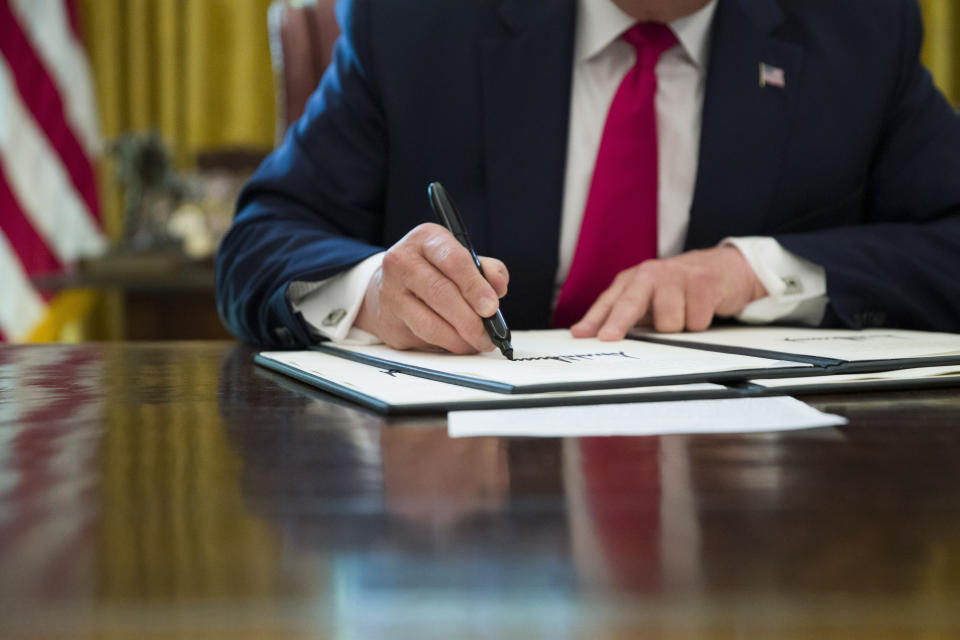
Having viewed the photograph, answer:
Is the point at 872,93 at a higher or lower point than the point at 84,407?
higher

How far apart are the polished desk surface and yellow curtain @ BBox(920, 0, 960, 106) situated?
317cm

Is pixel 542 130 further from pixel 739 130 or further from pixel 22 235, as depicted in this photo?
pixel 22 235

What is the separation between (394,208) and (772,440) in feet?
2.88

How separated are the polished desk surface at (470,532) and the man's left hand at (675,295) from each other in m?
0.38

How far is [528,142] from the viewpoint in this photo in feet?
3.88

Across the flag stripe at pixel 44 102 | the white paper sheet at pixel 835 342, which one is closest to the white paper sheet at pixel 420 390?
the white paper sheet at pixel 835 342

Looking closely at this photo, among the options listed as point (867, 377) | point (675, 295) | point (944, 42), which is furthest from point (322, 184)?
point (944, 42)

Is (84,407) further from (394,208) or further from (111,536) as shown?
(394,208)

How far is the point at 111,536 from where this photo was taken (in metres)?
0.29

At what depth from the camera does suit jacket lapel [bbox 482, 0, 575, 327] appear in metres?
1.18

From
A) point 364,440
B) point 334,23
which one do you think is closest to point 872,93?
point 334,23

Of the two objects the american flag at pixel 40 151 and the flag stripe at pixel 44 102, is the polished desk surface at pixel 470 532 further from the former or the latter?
the flag stripe at pixel 44 102

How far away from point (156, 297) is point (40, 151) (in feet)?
3.96
